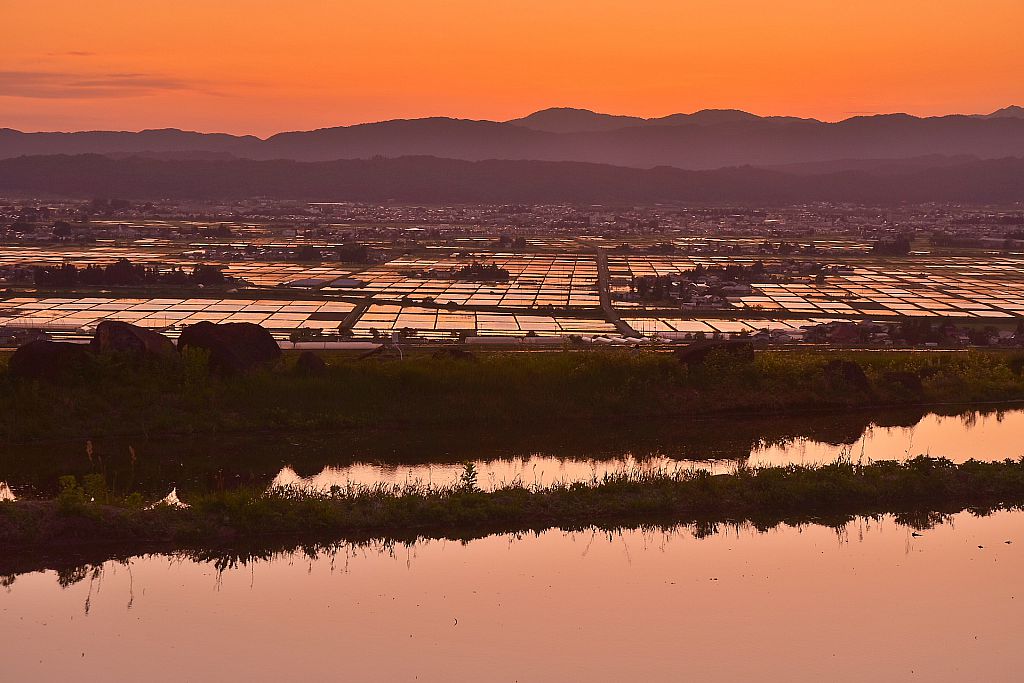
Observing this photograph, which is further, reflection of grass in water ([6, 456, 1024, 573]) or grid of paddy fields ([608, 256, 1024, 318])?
grid of paddy fields ([608, 256, 1024, 318])

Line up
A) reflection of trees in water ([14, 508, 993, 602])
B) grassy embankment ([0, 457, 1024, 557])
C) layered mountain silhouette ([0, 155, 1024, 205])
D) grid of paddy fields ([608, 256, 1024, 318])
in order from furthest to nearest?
layered mountain silhouette ([0, 155, 1024, 205]) → grid of paddy fields ([608, 256, 1024, 318]) → grassy embankment ([0, 457, 1024, 557]) → reflection of trees in water ([14, 508, 993, 602])

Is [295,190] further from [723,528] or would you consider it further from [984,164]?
[723,528]

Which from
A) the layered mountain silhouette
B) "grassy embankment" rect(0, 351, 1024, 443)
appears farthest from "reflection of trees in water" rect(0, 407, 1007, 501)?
the layered mountain silhouette

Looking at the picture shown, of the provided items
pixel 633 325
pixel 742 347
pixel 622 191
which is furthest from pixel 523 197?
pixel 742 347

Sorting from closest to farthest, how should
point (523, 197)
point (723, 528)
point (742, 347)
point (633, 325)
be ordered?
point (723, 528)
point (742, 347)
point (633, 325)
point (523, 197)

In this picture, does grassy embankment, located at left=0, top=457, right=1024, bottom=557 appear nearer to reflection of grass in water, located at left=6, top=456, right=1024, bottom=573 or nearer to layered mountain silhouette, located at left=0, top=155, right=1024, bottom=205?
reflection of grass in water, located at left=6, top=456, right=1024, bottom=573

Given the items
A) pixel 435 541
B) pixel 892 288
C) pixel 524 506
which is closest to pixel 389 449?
pixel 524 506

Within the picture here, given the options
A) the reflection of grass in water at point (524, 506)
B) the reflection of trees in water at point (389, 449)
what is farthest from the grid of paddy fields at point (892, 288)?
the reflection of grass in water at point (524, 506)

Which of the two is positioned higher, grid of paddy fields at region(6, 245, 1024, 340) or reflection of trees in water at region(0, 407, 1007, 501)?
reflection of trees in water at region(0, 407, 1007, 501)
